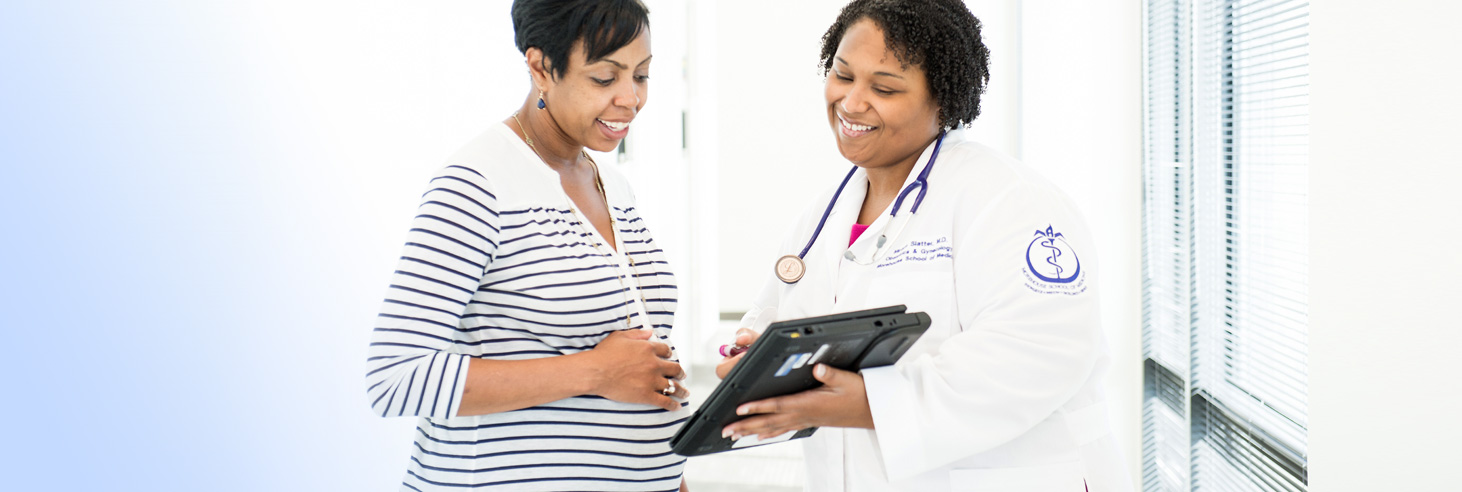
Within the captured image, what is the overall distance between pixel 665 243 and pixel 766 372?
370 centimetres

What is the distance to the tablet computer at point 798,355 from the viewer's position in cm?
92

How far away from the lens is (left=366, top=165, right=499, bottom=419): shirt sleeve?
1.02 meters

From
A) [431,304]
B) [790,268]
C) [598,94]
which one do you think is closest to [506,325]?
[431,304]

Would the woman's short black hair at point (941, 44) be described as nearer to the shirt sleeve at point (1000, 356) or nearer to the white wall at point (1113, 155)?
the shirt sleeve at point (1000, 356)

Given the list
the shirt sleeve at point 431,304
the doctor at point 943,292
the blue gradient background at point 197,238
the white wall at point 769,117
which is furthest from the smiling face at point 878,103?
the white wall at point 769,117

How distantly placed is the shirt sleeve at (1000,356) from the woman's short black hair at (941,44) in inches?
9.0

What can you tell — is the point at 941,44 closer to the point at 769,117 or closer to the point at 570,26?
the point at 570,26

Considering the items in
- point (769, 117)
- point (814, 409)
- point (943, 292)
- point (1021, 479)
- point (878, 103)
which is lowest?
point (1021, 479)

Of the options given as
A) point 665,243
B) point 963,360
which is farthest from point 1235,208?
point 665,243

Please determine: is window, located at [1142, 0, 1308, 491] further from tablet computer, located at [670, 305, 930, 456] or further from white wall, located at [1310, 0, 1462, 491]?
tablet computer, located at [670, 305, 930, 456]

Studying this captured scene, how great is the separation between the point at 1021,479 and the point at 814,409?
0.31 meters

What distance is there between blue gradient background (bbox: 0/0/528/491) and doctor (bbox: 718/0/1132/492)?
0.74 meters

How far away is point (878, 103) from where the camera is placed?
129cm

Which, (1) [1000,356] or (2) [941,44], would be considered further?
(2) [941,44]
